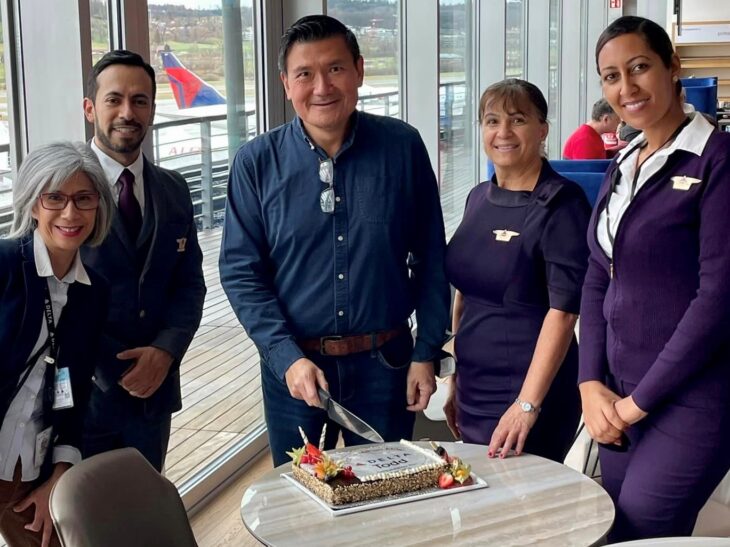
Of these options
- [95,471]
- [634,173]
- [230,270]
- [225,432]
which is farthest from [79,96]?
[225,432]

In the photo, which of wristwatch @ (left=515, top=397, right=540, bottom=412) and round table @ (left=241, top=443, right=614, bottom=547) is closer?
round table @ (left=241, top=443, right=614, bottom=547)

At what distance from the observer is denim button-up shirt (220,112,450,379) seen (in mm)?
2725

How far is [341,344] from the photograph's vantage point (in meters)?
2.72

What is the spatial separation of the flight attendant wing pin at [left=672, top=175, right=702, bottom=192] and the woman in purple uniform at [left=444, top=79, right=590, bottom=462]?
43 centimetres

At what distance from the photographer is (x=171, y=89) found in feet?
12.4

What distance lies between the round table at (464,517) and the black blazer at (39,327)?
46 cm

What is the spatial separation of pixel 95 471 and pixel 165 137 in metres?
1.97

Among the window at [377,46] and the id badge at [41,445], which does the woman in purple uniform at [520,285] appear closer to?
the id badge at [41,445]

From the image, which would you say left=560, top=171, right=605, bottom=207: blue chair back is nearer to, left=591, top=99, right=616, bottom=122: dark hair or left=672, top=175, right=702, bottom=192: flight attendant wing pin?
left=591, top=99, right=616, bottom=122: dark hair

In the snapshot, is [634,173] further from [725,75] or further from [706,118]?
[725,75]

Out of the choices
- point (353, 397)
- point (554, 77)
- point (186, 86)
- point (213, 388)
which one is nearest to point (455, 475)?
point (353, 397)

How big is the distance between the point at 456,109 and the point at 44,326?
576cm

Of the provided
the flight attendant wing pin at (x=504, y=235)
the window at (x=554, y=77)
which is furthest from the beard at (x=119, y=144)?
the window at (x=554, y=77)

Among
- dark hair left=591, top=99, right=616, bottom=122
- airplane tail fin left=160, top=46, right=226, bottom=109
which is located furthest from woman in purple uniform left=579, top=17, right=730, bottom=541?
dark hair left=591, top=99, right=616, bottom=122
